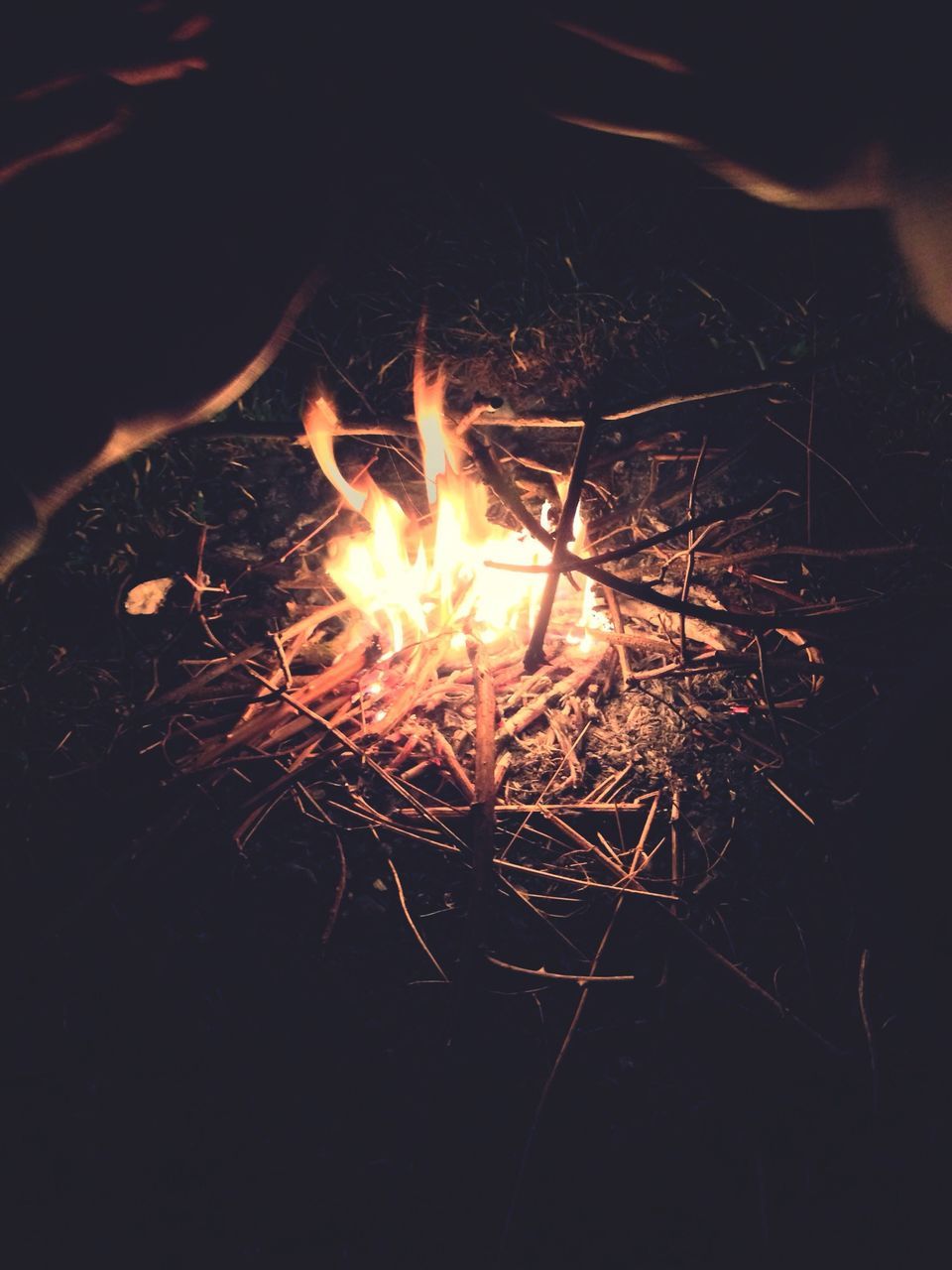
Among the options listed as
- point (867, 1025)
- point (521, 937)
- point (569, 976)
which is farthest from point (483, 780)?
point (867, 1025)

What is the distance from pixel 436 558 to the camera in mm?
2662

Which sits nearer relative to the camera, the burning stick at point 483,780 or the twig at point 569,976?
the twig at point 569,976

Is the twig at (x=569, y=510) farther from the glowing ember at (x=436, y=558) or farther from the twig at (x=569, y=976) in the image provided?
the twig at (x=569, y=976)

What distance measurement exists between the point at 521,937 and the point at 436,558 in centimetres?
143

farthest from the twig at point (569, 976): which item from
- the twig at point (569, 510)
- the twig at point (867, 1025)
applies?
the twig at point (569, 510)

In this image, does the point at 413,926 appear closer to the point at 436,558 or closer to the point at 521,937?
the point at 521,937

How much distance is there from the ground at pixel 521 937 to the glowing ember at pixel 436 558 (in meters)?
0.31

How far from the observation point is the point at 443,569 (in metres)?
2.69

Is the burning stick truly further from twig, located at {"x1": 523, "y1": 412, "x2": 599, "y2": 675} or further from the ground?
twig, located at {"x1": 523, "y1": 412, "x2": 599, "y2": 675}

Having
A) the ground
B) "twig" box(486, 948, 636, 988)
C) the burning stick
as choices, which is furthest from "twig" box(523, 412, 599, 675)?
"twig" box(486, 948, 636, 988)

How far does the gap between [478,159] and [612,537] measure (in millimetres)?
1860

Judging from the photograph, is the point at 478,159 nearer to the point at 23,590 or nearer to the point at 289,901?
the point at 23,590

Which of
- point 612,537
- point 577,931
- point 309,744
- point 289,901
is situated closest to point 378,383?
point 612,537

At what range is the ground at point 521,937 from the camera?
71.3 inches
